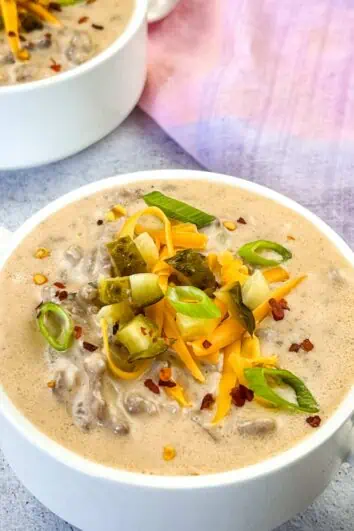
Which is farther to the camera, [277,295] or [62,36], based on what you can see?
[62,36]

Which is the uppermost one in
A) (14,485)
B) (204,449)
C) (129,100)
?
(204,449)

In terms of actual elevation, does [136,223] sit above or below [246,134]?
above

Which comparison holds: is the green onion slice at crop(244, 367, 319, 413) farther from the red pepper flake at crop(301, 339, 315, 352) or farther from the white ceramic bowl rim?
the white ceramic bowl rim

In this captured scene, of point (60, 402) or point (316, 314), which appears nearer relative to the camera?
point (60, 402)

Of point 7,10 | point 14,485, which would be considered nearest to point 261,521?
point 14,485

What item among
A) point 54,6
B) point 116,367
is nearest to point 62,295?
point 116,367

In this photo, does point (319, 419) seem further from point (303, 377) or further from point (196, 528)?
point (196, 528)

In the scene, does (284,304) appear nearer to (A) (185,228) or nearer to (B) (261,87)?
(A) (185,228)
